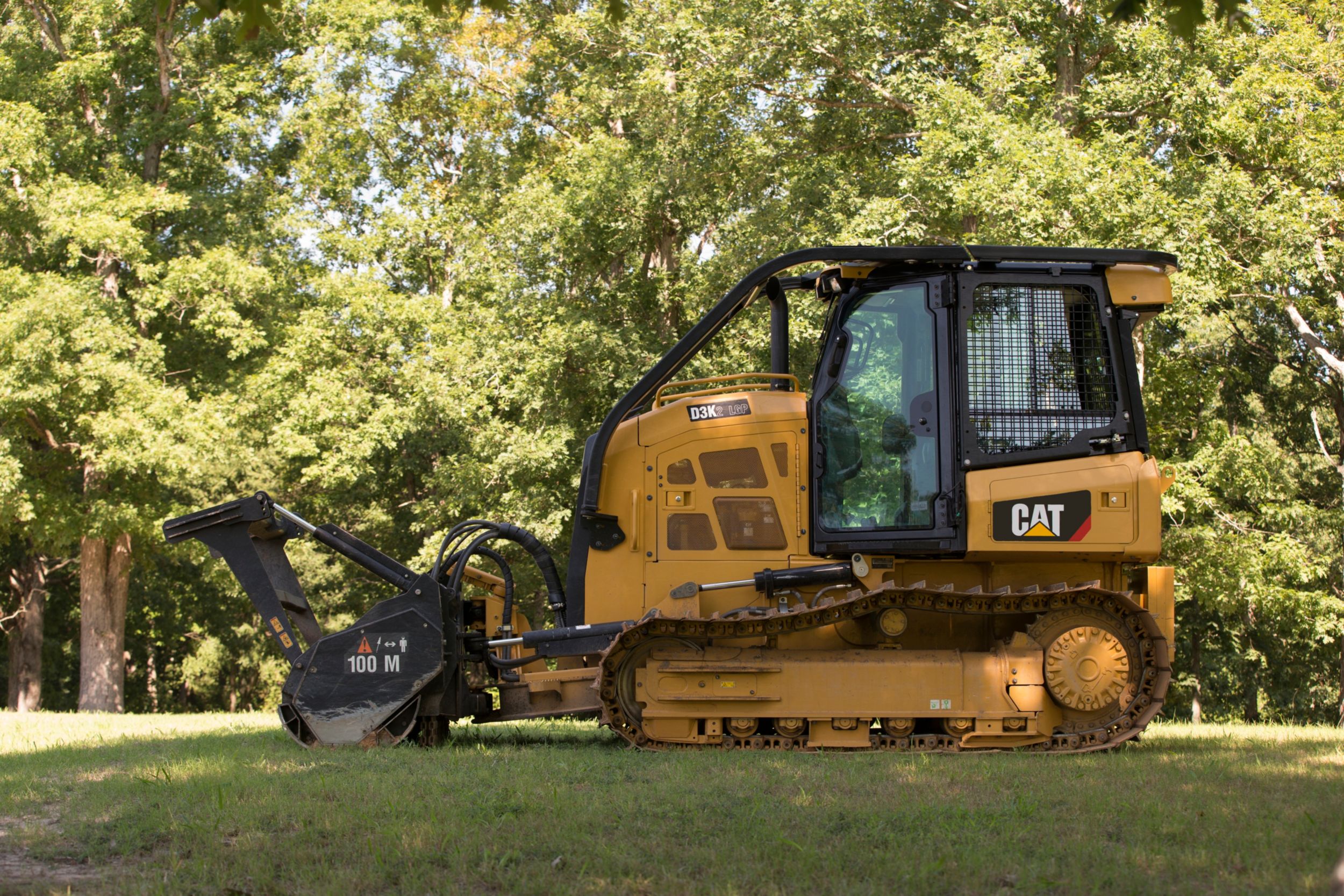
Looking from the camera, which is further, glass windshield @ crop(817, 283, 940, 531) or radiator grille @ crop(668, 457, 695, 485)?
radiator grille @ crop(668, 457, 695, 485)

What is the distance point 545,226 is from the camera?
2045 centimetres

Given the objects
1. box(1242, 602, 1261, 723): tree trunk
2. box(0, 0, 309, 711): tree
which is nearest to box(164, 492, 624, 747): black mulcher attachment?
box(0, 0, 309, 711): tree

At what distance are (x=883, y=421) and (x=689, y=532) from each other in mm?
1596

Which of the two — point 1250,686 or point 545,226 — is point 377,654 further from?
point 1250,686

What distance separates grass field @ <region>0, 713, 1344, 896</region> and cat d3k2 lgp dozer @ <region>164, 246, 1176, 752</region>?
21.2 inches

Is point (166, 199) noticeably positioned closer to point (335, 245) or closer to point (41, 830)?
point (335, 245)

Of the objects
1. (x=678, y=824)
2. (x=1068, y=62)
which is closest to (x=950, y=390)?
(x=678, y=824)

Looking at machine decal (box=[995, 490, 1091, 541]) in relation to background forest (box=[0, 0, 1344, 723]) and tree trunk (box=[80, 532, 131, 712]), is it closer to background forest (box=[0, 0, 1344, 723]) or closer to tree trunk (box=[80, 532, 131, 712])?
background forest (box=[0, 0, 1344, 723])

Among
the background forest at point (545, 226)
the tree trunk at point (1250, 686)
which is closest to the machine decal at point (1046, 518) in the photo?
the background forest at point (545, 226)

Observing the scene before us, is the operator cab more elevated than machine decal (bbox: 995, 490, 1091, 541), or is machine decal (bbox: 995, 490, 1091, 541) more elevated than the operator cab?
the operator cab

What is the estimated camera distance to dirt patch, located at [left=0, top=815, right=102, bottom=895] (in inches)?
181

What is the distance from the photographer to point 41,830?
5469mm

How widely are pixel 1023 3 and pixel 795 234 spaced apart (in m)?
5.00

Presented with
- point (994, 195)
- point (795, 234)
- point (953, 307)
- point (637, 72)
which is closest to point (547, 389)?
point (795, 234)
